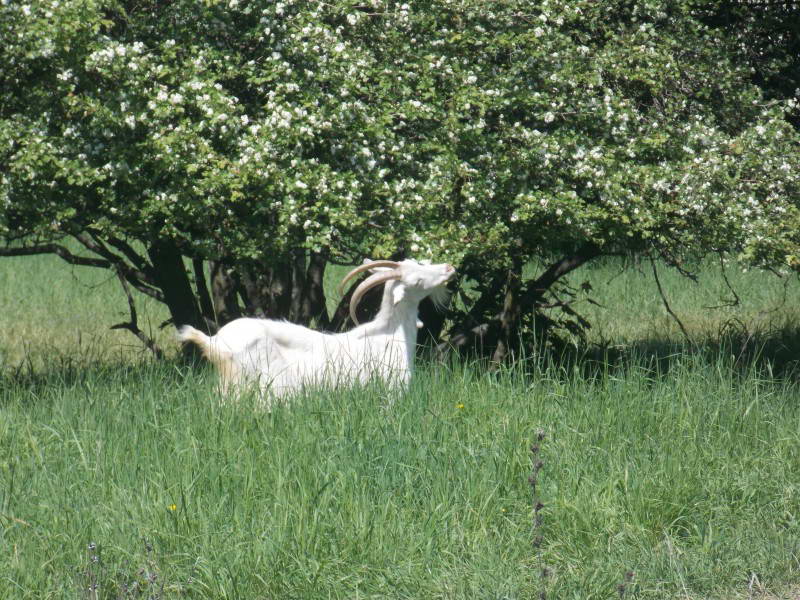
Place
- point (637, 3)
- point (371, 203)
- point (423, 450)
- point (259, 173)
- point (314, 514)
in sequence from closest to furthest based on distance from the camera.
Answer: point (314, 514) → point (423, 450) → point (259, 173) → point (371, 203) → point (637, 3)

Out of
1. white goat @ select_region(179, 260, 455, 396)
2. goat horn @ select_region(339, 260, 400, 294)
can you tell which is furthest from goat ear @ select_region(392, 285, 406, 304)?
goat horn @ select_region(339, 260, 400, 294)

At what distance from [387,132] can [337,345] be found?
1380 millimetres

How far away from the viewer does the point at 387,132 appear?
722cm

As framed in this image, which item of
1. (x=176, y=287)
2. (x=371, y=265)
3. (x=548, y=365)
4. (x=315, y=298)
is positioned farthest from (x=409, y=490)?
(x=176, y=287)

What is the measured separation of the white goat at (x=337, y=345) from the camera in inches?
270

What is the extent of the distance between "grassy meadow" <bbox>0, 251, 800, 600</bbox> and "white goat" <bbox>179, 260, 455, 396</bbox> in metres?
0.23

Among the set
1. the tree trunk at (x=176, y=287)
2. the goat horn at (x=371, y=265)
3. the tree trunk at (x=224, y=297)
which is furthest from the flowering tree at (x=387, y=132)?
the tree trunk at (x=224, y=297)

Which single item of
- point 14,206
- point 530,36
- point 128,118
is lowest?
point 14,206

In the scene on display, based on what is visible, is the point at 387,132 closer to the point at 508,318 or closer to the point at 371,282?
the point at 371,282

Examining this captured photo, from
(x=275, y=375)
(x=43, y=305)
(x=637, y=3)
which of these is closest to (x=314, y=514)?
(x=275, y=375)

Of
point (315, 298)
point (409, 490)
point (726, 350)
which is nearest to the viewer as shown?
point (409, 490)

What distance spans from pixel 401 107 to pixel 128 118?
1699 millimetres

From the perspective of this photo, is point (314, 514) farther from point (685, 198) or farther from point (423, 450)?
point (685, 198)

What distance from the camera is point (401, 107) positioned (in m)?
7.29
